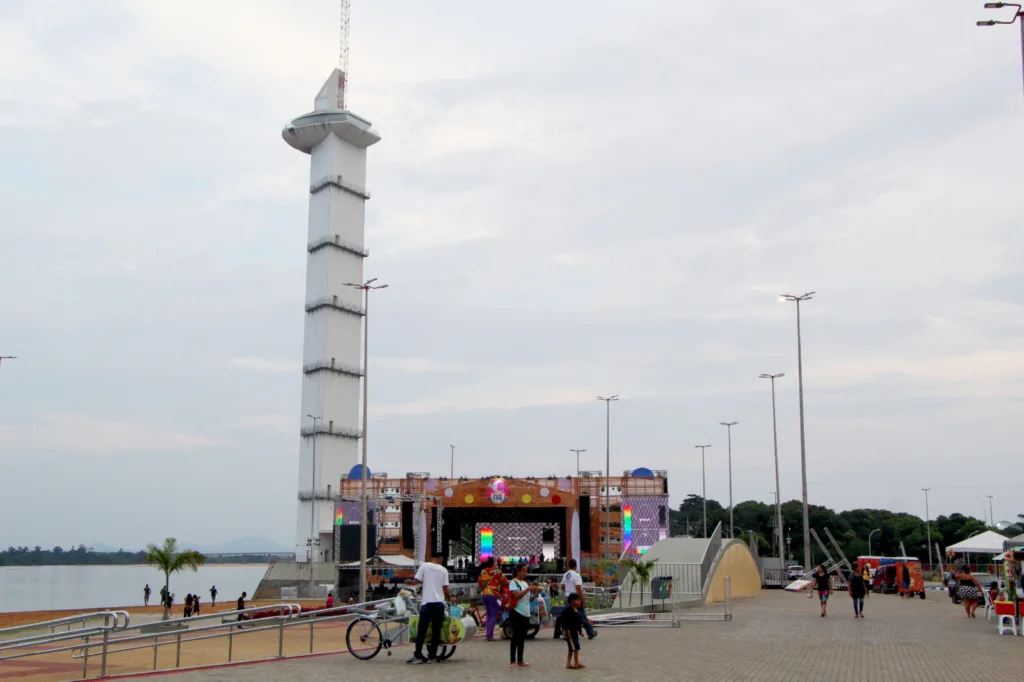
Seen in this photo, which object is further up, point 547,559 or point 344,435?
point 344,435

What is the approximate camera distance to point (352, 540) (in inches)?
2849

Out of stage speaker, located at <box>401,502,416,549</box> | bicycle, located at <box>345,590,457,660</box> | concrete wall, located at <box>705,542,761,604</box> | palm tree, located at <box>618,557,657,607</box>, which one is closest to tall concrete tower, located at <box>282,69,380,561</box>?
stage speaker, located at <box>401,502,416,549</box>

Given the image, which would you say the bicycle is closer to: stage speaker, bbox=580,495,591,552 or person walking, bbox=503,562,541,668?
person walking, bbox=503,562,541,668

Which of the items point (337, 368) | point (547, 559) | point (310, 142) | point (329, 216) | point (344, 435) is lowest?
point (547, 559)

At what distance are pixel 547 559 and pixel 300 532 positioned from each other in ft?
114

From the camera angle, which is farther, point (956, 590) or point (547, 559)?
point (547, 559)

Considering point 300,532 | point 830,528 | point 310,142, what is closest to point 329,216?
point 310,142

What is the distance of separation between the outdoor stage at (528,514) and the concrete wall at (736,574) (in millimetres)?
18288

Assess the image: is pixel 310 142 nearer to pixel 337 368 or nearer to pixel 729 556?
pixel 337 368

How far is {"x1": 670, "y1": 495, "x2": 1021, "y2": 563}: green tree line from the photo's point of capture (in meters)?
96.1

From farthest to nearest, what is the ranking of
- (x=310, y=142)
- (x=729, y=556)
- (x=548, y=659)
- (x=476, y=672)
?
(x=310, y=142), (x=729, y=556), (x=548, y=659), (x=476, y=672)

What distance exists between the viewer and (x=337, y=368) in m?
91.4

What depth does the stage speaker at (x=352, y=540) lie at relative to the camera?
7119 centimetres

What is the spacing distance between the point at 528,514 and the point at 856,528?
213 feet
